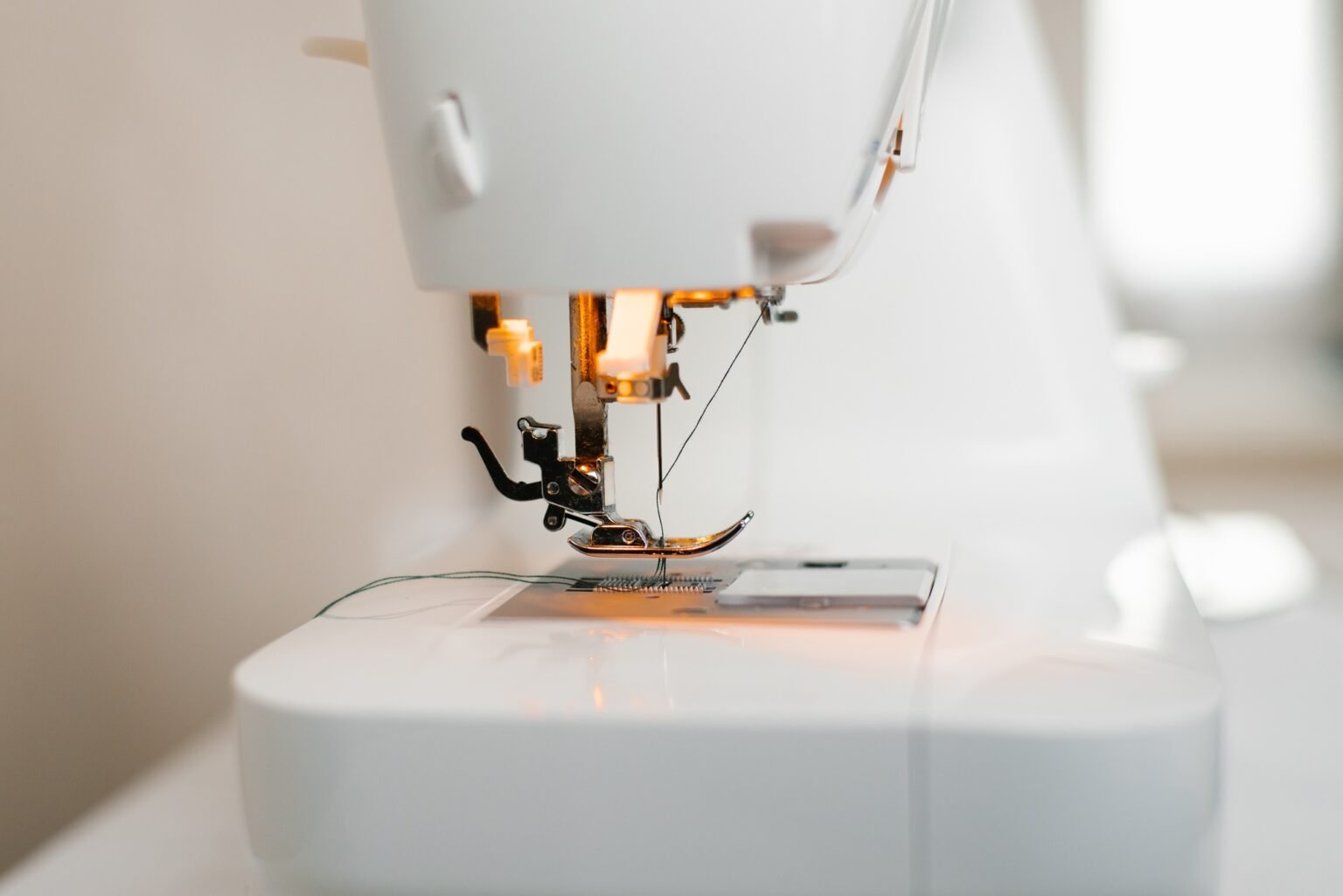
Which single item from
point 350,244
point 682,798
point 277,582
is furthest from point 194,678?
point 682,798

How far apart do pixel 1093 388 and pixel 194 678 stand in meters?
0.79

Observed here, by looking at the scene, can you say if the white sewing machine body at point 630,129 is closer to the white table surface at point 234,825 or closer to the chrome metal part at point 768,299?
the chrome metal part at point 768,299

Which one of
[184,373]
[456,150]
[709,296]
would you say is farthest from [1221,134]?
[456,150]

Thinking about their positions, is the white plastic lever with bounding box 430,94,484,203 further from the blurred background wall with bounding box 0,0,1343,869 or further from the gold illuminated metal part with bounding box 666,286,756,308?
the blurred background wall with bounding box 0,0,1343,869

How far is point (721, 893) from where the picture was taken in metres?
0.62

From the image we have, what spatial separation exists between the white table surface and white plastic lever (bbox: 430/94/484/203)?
0.40 metres

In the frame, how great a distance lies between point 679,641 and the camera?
2.38 ft

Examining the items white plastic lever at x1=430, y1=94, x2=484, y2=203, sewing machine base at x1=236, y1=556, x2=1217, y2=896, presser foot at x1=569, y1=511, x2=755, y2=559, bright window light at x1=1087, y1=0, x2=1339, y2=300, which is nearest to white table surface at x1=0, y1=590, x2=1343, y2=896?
sewing machine base at x1=236, y1=556, x2=1217, y2=896

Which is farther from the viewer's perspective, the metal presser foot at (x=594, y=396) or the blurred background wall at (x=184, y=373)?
the blurred background wall at (x=184, y=373)

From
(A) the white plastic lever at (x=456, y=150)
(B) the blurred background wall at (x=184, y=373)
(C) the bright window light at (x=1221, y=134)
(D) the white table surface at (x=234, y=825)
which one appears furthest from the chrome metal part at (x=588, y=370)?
(C) the bright window light at (x=1221, y=134)

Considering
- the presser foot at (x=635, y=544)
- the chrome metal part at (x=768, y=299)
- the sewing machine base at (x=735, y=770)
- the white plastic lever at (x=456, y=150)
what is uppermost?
the white plastic lever at (x=456, y=150)

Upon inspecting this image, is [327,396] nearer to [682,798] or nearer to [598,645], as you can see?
[598,645]

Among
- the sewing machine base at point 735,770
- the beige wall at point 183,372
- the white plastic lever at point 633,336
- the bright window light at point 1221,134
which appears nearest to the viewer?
the sewing machine base at point 735,770

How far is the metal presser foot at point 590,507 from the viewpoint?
81 centimetres
